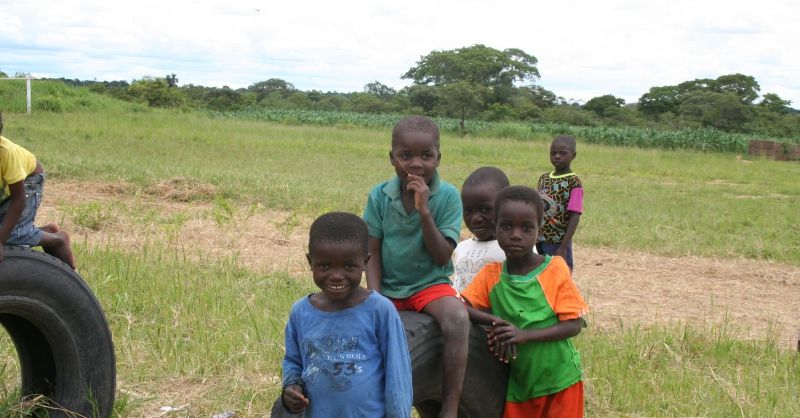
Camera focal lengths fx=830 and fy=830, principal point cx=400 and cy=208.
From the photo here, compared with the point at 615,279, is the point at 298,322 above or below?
above

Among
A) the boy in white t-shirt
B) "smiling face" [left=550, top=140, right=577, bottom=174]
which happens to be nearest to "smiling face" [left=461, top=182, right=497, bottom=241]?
the boy in white t-shirt

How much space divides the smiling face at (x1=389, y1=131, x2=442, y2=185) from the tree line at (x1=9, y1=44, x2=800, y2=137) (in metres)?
32.9

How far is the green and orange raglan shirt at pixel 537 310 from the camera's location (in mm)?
3230

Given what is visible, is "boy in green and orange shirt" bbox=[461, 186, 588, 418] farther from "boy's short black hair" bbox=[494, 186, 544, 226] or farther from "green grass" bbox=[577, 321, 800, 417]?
"green grass" bbox=[577, 321, 800, 417]

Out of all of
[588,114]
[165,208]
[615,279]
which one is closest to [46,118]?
[165,208]

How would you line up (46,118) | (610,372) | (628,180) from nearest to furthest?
(610,372), (628,180), (46,118)

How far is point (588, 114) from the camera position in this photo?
161 ft

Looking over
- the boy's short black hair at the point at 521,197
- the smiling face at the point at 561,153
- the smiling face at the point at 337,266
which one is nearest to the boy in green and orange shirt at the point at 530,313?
the boy's short black hair at the point at 521,197

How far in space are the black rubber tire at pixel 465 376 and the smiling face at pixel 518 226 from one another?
0.41 m

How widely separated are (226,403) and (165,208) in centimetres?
759

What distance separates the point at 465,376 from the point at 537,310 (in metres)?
0.44

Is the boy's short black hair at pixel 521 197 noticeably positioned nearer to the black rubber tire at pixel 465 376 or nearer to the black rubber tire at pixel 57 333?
the black rubber tire at pixel 465 376

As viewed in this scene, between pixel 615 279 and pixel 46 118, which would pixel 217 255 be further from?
pixel 46 118

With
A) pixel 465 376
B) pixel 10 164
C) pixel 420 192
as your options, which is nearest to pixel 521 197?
pixel 420 192
